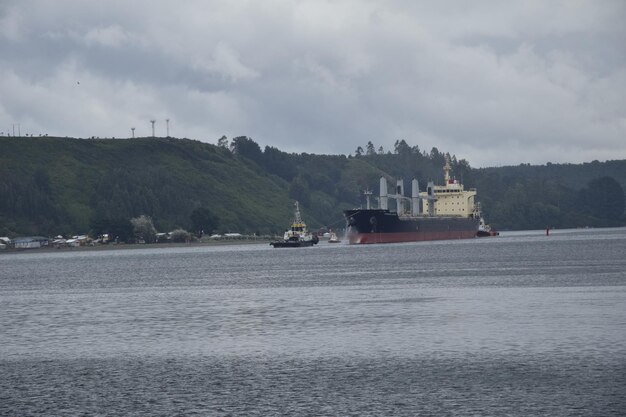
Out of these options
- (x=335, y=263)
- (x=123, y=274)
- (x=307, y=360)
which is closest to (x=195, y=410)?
(x=307, y=360)

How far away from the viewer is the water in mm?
37344

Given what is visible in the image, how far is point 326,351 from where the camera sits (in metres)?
49.8

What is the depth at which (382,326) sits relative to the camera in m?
59.5

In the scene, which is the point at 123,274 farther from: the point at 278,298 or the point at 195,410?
the point at 195,410

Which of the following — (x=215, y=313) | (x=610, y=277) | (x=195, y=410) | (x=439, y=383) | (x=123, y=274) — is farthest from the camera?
(x=123, y=274)

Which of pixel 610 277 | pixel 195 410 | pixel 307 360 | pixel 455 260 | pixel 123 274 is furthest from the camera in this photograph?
pixel 455 260

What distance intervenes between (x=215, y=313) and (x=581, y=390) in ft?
126

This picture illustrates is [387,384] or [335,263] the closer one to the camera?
[387,384]

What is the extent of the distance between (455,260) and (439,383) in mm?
108171

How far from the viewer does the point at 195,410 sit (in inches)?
1433

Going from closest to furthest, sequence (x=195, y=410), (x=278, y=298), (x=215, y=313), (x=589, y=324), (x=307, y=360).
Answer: (x=195, y=410), (x=307, y=360), (x=589, y=324), (x=215, y=313), (x=278, y=298)

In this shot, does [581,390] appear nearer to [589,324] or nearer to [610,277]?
[589,324]

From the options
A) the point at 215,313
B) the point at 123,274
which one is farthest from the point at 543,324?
the point at 123,274

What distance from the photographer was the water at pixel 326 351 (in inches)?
1470
